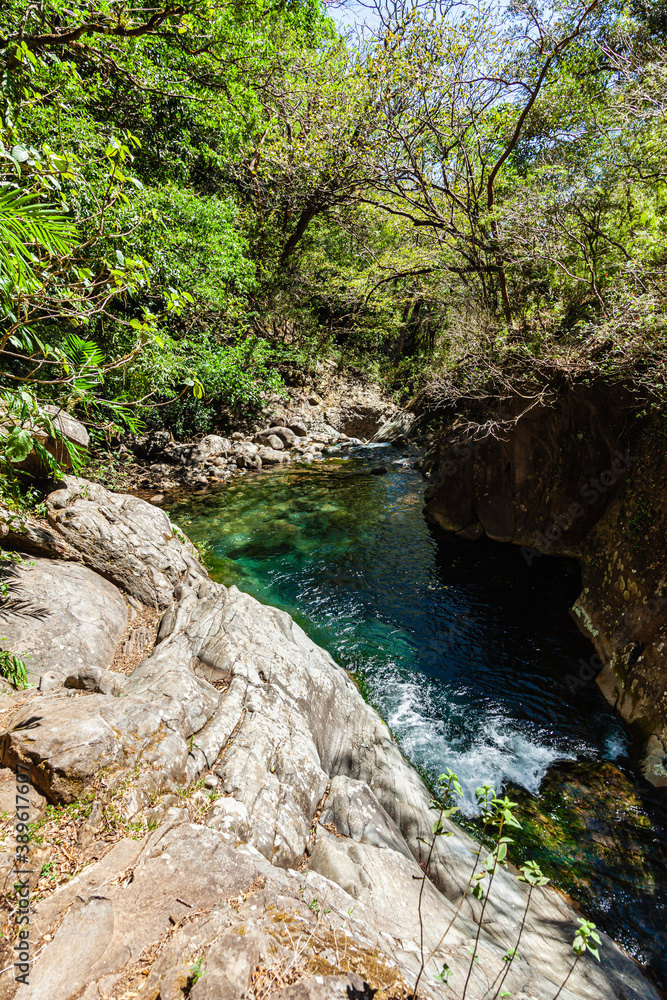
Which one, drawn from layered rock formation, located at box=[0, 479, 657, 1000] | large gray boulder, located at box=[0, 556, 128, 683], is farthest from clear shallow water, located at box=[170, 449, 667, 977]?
large gray boulder, located at box=[0, 556, 128, 683]

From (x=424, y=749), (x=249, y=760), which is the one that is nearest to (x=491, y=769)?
(x=424, y=749)

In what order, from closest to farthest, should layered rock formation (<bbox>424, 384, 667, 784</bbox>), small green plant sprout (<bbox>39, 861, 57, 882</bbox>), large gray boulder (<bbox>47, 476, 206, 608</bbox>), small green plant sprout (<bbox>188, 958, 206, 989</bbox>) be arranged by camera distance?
small green plant sprout (<bbox>188, 958, 206, 989</bbox>), small green plant sprout (<bbox>39, 861, 57, 882</bbox>), layered rock formation (<bbox>424, 384, 667, 784</bbox>), large gray boulder (<bbox>47, 476, 206, 608</bbox>)

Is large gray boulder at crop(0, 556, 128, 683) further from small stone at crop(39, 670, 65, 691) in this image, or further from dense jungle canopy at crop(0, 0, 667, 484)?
dense jungle canopy at crop(0, 0, 667, 484)

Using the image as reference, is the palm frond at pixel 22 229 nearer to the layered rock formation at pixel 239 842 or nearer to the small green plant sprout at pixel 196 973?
the layered rock formation at pixel 239 842

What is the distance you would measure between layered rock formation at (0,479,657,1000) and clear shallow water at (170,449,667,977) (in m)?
0.72

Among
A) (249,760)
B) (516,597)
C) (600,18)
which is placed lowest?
(249,760)

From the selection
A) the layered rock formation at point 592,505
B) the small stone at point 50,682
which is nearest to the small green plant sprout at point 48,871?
the small stone at point 50,682

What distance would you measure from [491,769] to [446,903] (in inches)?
81.3

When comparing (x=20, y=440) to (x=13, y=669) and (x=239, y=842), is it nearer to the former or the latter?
(x=13, y=669)

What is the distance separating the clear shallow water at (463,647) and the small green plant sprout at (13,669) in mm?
4654

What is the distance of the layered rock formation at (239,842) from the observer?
7.30ft

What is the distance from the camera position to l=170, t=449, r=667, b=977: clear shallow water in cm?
473

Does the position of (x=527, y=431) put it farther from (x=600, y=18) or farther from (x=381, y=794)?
(x=381, y=794)

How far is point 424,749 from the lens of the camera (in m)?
5.82
